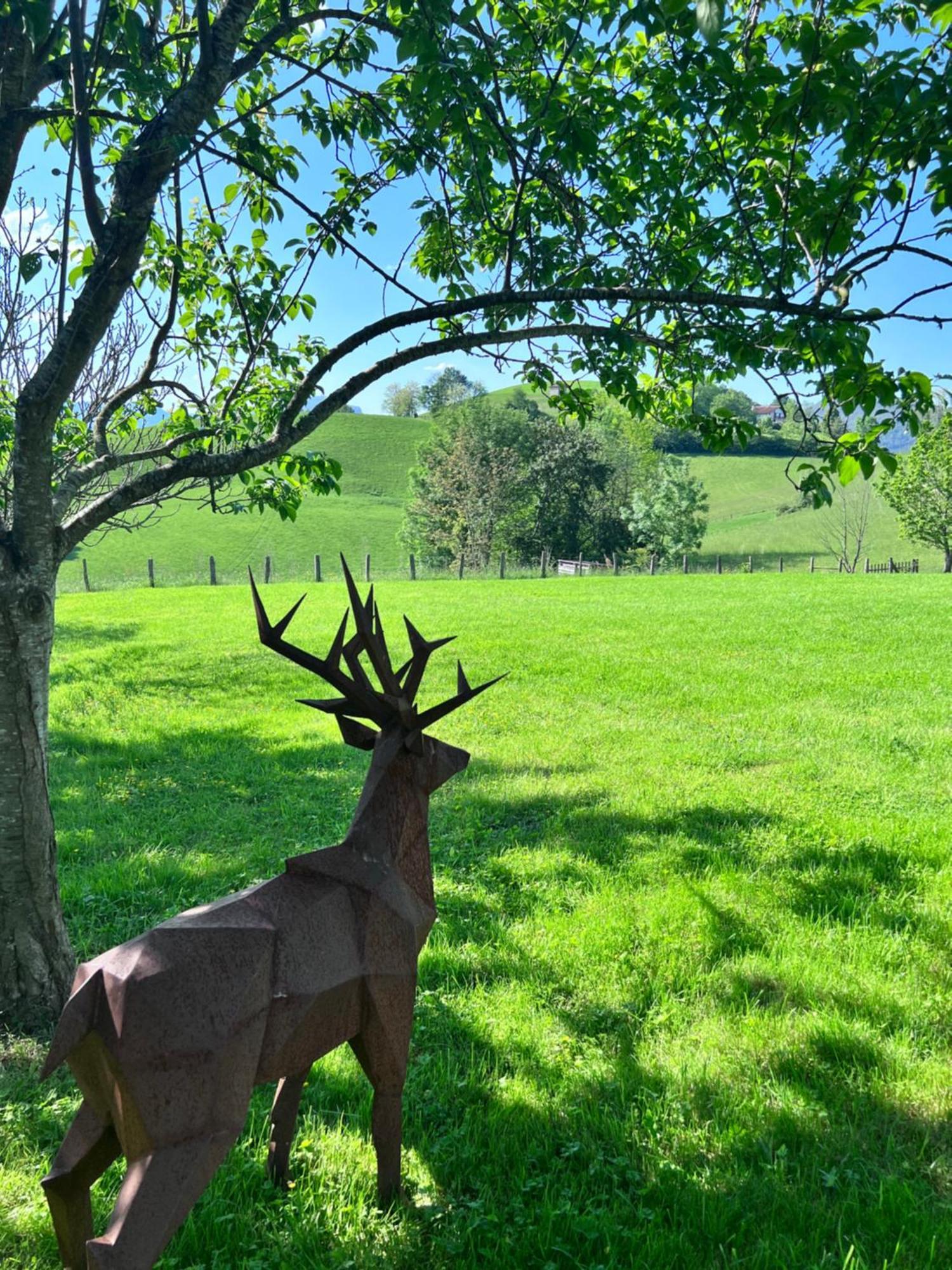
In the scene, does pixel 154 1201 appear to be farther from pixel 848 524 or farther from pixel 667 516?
pixel 848 524

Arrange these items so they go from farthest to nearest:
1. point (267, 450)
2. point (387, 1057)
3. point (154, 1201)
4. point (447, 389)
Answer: point (447, 389) → point (267, 450) → point (387, 1057) → point (154, 1201)

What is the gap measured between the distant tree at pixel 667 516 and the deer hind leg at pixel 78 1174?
1970 inches

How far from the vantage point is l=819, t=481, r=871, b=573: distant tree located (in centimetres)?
5872

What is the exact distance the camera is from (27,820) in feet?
11.3

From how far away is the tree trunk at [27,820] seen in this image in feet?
11.0

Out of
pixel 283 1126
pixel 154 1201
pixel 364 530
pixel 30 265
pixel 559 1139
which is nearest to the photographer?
pixel 154 1201

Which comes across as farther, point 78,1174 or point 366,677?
point 366,677

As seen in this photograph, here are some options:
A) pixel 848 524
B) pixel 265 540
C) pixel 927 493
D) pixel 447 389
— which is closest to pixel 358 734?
pixel 927 493

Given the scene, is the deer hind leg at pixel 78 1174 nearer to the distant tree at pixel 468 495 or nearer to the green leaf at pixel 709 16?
the green leaf at pixel 709 16

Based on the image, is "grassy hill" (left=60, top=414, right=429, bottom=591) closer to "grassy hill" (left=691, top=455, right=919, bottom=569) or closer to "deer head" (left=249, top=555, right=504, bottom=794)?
"grassy hill" (left=691, top=455, right=919, bottom=569)

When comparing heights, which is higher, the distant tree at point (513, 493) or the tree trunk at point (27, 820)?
the distant tree at point (513, 493)

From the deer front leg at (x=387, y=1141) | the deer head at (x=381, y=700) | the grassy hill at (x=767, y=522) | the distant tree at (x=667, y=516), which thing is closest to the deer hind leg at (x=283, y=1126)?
the deer front leg at (x=387, y=1141)

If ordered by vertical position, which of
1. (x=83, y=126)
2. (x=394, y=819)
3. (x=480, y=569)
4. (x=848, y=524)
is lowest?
(x=394, y=819)

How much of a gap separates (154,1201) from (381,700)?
1471 millimetres
